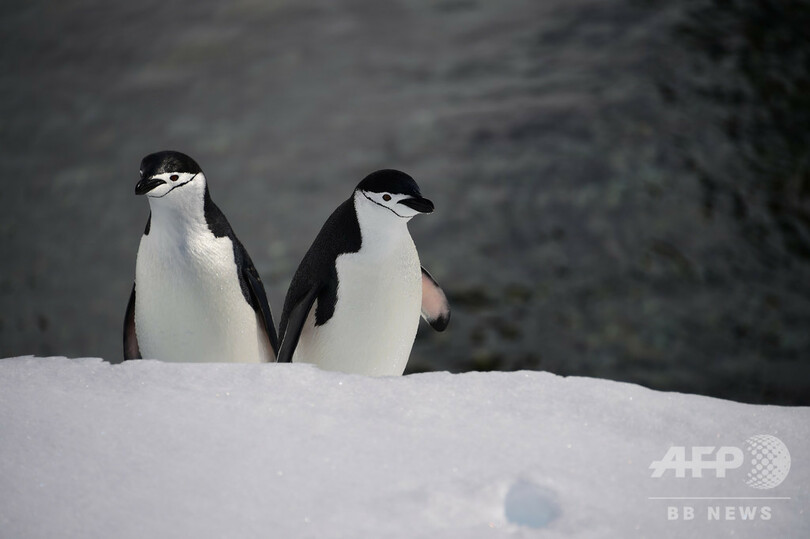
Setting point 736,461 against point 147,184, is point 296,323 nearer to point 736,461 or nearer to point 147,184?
point 147,184

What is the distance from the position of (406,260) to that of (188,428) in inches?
24.7

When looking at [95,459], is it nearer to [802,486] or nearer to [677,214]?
[802,486]

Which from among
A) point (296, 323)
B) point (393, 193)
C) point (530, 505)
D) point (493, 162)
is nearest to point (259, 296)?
point (296, 323)

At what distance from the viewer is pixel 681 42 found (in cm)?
391

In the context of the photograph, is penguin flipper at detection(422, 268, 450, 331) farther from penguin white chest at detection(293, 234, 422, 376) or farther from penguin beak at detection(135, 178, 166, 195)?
penguin beak at detection(135, 178, 166, 195)

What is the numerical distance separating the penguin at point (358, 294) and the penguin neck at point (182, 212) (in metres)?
0.19

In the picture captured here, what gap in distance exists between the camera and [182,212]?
137 centimetres

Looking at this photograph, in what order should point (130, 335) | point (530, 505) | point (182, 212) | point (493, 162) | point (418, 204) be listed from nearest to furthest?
point (530, 505), point (418, 204), point (182, 212), point (130, 335), point (493, 162)

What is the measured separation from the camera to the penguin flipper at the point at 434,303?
1.64m

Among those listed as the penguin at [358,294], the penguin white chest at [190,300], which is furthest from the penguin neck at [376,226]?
the penguin white chest at [190,300]

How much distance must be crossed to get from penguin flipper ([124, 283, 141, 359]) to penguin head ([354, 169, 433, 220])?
50 centimetres

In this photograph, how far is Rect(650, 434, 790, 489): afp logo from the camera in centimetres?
79

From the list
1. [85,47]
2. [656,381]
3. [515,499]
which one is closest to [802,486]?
[515,499]

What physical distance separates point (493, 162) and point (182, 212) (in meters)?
2.54
